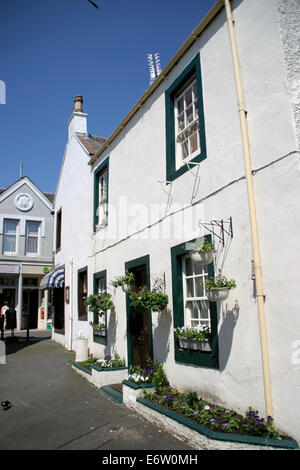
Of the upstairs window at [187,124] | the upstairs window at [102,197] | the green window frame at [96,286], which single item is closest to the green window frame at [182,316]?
the upstairs window at [187,124]

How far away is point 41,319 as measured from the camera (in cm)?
2195

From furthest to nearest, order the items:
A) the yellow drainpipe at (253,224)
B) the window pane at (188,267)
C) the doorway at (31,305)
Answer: the doorway at (31,305), the window pane at (188,267), the yellow drainpipe at (253,224)

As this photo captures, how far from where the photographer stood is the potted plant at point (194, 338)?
5468 millimetres

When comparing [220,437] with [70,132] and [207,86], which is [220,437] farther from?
[70,132]

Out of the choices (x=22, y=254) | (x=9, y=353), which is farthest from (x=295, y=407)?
(x=22, y=254)

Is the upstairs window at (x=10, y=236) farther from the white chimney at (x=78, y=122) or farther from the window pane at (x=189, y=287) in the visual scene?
the window pane at (x=189, y=287)

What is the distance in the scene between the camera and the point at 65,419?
19.4ft

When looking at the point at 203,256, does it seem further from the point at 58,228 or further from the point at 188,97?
the point at 58,228

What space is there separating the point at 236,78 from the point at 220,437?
482 cm

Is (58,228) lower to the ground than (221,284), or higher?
higher

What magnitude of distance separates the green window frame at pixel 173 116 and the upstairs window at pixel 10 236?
1701cm

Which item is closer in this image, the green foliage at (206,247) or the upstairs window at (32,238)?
the green foliage at (206,247)

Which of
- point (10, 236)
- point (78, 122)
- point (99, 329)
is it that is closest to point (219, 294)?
point (99, 329)

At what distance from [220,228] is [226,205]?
1.19 feet
